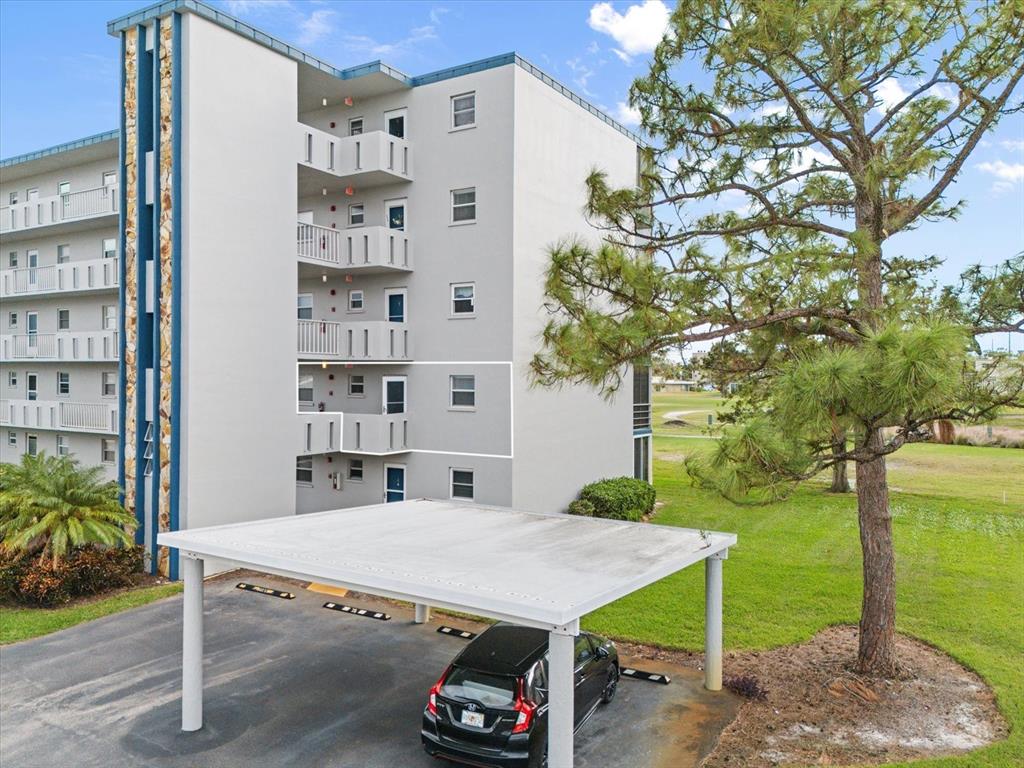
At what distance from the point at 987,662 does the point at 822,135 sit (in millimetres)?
9074

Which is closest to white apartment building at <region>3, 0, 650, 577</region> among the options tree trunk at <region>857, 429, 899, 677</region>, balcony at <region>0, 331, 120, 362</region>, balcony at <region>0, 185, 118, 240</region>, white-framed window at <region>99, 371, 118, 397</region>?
balcony at <region>0, 331, 120, 362</region>

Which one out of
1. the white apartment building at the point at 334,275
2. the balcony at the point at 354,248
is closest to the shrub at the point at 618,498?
the white apartment building at the point at 334,275

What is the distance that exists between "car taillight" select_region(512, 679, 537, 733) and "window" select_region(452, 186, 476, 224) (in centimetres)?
1467

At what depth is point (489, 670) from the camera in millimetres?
8945

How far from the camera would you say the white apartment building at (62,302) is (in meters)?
22.9

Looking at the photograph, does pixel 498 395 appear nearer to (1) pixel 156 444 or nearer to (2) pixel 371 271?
(2) pixel 371 271

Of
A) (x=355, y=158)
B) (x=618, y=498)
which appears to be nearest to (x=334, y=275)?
(x=355, y=158)

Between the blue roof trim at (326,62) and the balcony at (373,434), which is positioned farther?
the balcony at (373,434)

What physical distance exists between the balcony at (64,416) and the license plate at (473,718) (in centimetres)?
1769

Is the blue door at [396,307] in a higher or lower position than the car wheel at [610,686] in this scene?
higher

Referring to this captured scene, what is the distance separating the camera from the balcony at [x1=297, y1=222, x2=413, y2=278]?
20750 mm

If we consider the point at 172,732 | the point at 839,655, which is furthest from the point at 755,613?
the point at 172,732

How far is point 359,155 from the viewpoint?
2095cm

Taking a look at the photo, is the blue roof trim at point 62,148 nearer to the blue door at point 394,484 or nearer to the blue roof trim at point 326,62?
the blue roof trim at point 326,62
